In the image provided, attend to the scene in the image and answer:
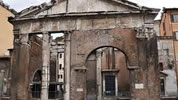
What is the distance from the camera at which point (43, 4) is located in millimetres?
15164

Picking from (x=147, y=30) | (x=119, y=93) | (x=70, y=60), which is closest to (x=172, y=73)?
(x=119, y=93)

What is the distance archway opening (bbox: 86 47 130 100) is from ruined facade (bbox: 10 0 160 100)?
7.07 metres

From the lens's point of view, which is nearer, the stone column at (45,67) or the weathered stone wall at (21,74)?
the stone column at (45,67)

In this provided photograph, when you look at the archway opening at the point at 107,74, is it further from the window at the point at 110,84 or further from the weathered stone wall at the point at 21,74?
the weathered stone wall at the point at 21,74

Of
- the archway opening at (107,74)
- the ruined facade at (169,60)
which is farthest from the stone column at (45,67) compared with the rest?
the ruined facade at (169,60)

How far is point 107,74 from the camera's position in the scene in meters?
23.4

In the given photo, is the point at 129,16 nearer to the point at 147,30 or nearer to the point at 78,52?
the point at 147,30

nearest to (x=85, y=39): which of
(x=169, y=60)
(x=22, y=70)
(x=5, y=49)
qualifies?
(x=22, y=70)

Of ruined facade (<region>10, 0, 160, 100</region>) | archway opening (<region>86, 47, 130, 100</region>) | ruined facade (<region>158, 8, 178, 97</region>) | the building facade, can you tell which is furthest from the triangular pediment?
ruined facade (<region>158, 8, 178, 97</region>)

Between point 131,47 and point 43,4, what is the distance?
6038mm

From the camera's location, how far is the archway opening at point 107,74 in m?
21.5

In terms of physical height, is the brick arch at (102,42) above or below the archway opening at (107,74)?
above

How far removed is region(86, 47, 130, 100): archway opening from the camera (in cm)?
2145

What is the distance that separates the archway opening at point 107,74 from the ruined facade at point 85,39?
707 cm
